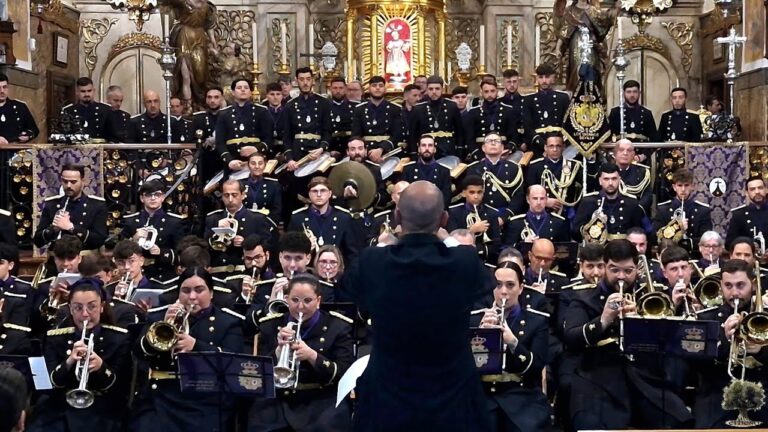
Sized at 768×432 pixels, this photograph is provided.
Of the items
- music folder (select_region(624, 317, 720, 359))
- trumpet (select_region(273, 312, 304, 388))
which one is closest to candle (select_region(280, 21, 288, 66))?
trumpet (select_region(273, 312, 304, 388))

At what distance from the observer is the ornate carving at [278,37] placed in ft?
52.6

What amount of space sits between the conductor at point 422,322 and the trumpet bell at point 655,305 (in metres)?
2.57

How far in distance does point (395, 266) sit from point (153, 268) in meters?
5.28

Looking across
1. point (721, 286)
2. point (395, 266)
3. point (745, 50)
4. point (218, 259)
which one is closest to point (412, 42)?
point (745, 50)

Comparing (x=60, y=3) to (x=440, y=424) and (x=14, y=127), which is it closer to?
(x=14, y=127)

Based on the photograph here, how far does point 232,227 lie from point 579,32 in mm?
5275

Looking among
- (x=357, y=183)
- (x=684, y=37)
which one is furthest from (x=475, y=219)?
(x=684, y=37)

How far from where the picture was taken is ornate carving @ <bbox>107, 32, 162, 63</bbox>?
649 inches

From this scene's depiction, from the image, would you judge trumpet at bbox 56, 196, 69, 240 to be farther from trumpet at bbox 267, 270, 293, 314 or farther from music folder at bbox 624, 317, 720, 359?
music folder at bbox 624, 317, 720, 359

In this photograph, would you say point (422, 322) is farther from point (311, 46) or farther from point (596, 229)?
point (311, 46)

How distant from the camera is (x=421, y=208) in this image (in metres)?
4.87

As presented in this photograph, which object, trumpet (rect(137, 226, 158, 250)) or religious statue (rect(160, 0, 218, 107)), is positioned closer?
trumpet (rect(137, 226, 158, 250))

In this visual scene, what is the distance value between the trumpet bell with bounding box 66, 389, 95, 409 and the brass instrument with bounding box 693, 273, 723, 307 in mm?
3743

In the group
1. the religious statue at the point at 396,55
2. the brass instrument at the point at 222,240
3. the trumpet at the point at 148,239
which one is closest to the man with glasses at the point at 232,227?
the brass instrument at the point at 222,240
